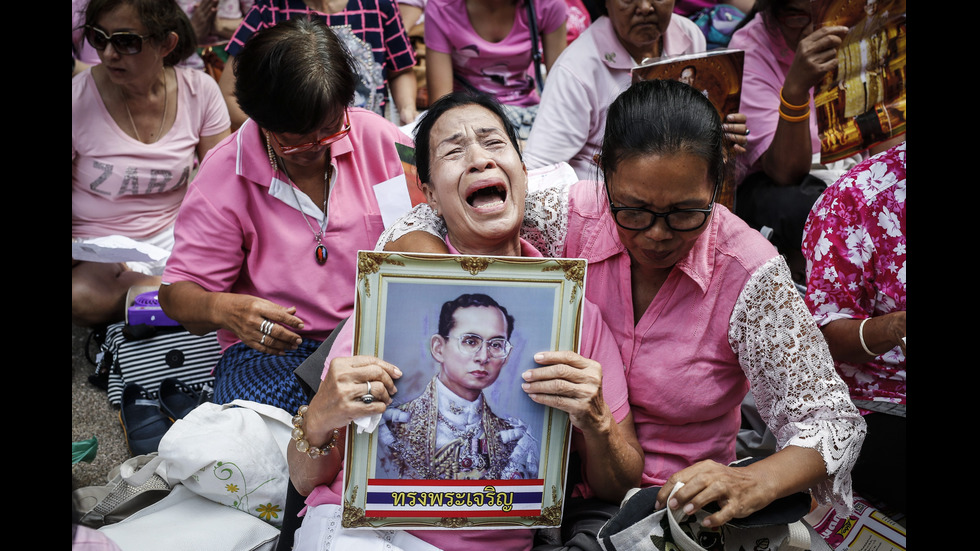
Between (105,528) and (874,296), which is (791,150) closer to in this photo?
(874,296)

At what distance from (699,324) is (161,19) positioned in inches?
111

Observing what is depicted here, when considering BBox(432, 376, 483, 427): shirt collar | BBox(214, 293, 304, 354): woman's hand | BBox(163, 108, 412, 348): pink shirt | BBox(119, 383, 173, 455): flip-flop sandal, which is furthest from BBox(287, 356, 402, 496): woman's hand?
BBox(119, 383, 173, 455): flip-flop sandal

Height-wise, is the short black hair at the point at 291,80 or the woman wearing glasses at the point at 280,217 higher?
the short black hair at the point at 291,80

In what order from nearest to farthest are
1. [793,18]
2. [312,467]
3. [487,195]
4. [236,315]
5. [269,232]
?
[312,467] < [487,195] < [236,315] < [269,232] < [793,18]

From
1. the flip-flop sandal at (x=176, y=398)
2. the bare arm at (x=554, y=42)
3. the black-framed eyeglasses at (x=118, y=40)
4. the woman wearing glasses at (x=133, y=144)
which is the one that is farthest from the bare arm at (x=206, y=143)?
the bare arm at (x=554, y=42)

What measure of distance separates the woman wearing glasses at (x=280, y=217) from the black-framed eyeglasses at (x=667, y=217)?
3.68 feet

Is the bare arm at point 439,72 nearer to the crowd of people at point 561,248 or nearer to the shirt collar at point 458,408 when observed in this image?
the crowd of people at point 561,248

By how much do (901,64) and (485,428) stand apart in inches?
86.1

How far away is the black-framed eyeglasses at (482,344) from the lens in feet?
5.69

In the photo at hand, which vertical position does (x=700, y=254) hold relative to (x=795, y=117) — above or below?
below

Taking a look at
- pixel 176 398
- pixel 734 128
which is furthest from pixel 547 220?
pixel 176 398

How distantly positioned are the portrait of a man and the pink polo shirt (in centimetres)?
40

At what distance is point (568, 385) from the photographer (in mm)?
1703

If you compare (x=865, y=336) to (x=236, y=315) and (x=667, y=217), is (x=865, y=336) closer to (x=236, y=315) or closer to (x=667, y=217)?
(x=667, y=217)
